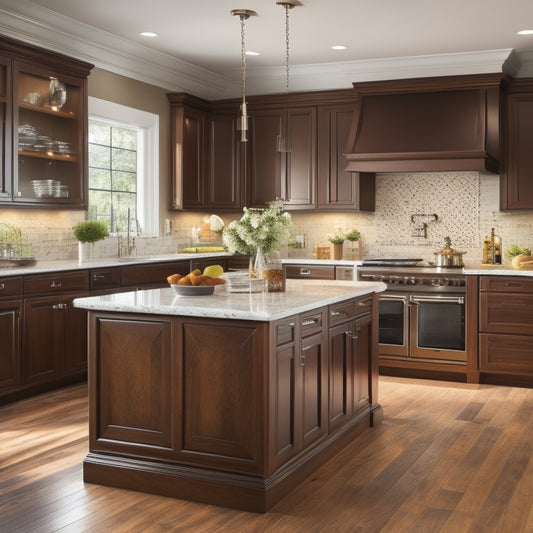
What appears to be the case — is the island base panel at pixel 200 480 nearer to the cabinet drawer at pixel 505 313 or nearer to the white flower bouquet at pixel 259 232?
the white flower bouquet at pixel 259 232

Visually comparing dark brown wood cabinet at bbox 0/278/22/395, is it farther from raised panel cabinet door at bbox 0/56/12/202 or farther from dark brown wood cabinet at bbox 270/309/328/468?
dark brown wood cabinet at bbox 270/309/328/468

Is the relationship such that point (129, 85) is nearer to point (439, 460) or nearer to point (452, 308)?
point (452, 308)

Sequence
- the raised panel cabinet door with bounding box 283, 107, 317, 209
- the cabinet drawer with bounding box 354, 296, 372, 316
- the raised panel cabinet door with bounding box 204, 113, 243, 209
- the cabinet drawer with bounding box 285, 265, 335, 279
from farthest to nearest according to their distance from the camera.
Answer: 1. the raised panel cabinet door with bounding box 204, 113, 243, 209
2. the raised panel cabinet door with bounding box 283, 107, 317, 209
3. the cabinet drawer with bounding box 285, 265, 335, 279
4. the cabinet drawer with bounding box 354, 296, 372, 316

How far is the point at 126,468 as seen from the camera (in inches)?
146

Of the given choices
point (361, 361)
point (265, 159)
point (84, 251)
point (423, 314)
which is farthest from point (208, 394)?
point (265, 159)

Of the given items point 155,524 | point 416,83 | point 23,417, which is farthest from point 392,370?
point 155,524

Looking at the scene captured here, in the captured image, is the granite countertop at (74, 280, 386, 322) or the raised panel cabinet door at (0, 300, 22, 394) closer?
the granite countertop at (74, 280, 386, 322)

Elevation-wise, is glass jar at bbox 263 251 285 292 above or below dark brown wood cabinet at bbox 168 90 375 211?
below

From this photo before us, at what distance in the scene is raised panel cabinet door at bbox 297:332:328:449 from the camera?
12.6ft

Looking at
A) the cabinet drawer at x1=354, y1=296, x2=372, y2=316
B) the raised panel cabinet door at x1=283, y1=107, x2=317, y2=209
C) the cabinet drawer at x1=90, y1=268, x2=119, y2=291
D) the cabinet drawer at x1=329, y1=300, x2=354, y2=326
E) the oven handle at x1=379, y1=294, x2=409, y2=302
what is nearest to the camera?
the cabinet drawer at x1=329, y1=300, x2=354, y2=326

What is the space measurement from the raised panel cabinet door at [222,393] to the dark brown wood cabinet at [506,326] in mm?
3451

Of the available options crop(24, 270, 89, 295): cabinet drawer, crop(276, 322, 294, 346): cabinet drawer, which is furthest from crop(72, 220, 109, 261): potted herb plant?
crop(276, 322, 294, 346): cabinet drawer

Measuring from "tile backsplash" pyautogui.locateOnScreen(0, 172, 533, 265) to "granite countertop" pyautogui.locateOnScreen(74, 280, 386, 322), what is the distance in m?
3.05

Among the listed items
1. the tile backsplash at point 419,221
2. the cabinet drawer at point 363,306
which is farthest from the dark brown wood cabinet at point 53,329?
the cabinet drawer at point 363,306
